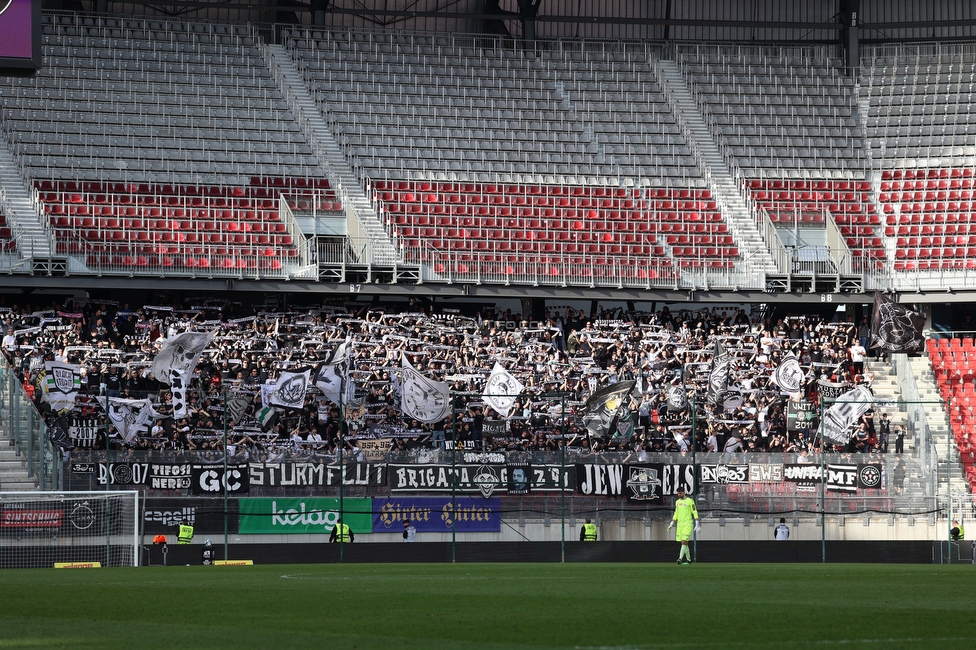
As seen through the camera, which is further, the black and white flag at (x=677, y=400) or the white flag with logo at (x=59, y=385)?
the black and white flag at (x=677, y=400)

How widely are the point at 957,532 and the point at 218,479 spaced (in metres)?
15.3

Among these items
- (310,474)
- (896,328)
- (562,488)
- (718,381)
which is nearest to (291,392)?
(310,474)

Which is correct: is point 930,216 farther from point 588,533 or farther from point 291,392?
point 291,392

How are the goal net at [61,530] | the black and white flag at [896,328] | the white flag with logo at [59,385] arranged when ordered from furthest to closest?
the black and white flag at [896,328] → the white flag with logo at [59,385] → the goal net at [61,530]

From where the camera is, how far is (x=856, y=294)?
39375 millimetres

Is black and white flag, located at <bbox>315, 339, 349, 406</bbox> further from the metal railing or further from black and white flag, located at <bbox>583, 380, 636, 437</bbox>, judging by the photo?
the metal railing

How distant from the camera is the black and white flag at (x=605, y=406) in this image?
30234 millimetres

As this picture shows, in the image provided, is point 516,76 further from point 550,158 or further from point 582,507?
point 582,507

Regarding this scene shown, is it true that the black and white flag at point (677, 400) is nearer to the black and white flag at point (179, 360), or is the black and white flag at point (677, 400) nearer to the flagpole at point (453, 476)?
the flagpole at point (453, 476)

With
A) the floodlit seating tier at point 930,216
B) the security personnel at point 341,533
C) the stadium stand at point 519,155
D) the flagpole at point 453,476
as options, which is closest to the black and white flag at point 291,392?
the flagpole at point 453,476

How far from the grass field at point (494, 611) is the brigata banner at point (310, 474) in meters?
8.17

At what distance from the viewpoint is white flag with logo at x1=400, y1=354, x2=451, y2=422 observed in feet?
97.4

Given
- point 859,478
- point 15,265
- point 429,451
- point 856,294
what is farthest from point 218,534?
point 856,294

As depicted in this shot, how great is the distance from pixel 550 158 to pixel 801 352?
10.4 m
